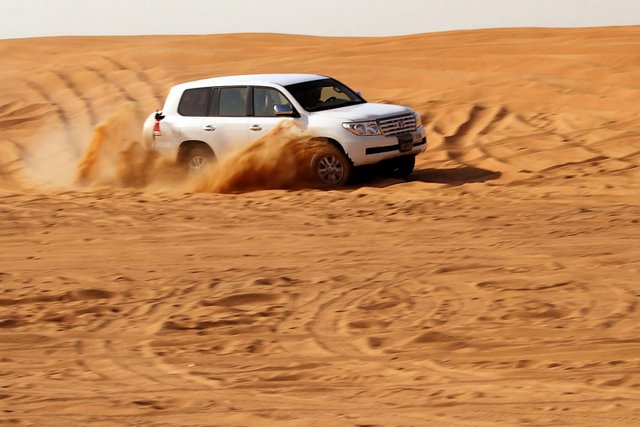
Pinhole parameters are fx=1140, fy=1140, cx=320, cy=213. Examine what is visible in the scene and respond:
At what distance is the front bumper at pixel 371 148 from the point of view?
14891mm

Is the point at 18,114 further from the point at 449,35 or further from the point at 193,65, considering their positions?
the point at 449,35

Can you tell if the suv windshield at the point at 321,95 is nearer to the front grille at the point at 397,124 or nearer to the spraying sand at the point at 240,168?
the spraying sand at the point at 240,168

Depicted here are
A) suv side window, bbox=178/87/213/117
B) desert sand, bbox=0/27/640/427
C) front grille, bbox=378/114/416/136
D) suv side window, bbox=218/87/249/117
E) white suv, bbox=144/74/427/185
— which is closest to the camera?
desert sand, bbox=0/27/640/427

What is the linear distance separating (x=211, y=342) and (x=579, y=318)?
270cm

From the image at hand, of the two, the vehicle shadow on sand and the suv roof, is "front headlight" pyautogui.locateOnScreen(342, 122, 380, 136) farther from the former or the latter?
the suv roof

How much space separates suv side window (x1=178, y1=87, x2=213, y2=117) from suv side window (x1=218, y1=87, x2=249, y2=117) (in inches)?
8.9

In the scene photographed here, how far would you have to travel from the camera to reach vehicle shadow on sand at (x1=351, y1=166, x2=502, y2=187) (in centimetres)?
1573

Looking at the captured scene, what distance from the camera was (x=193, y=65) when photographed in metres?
35.7

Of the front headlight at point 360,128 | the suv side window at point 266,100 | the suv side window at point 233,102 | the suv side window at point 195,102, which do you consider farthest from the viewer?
the suv side window at point 195,102

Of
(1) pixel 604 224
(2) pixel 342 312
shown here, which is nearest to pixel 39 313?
(2) pixel 342 312

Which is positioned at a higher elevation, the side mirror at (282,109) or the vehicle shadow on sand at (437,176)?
the side mirror at (282,109)

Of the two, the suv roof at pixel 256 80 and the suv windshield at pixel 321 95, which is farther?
the suv roof at pixel 256 80

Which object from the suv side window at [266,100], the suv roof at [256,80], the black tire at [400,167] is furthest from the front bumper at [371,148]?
the suv roof at [256,80]

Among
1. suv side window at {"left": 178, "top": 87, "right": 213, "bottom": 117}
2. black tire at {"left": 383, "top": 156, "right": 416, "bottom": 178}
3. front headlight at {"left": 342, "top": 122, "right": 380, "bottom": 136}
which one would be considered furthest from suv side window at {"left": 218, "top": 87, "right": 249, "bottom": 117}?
black tire at {"left": 383, "top": 156, "right": 416, "bottom": 178}
